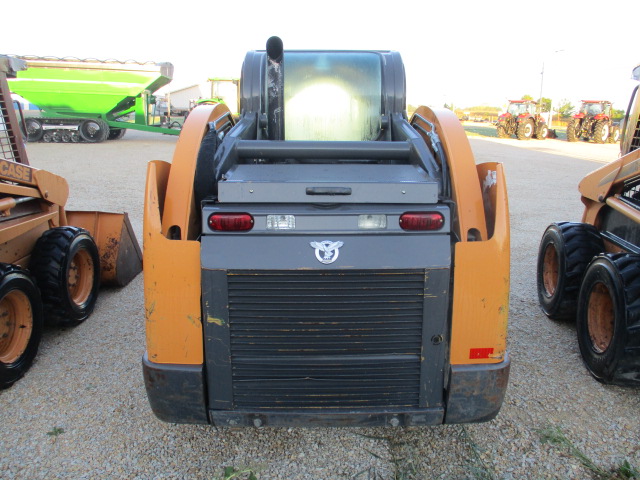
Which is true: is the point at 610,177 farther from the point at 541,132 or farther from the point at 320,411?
the point at 541,132

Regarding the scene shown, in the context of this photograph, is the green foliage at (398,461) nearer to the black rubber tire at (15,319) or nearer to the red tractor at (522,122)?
the black rubber tire at (15,319)

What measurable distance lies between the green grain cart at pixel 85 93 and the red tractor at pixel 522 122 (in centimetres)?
1883

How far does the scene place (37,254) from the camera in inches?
159

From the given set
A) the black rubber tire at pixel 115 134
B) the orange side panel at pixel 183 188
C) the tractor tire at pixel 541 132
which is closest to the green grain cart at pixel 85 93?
the black rubber tire at pixel 115 134

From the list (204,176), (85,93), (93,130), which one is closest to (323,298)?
(204,176)

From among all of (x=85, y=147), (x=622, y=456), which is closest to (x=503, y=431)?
(x=622, y=456)

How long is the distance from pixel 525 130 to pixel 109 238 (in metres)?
27.3

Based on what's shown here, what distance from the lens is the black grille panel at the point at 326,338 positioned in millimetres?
2277

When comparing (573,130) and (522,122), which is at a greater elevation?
(522,122)

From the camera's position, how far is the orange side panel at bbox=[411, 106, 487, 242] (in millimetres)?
2424

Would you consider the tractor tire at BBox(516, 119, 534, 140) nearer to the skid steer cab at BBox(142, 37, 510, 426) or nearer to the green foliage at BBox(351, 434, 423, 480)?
the skid steer cab at BBox(142, 37, 510, 426)

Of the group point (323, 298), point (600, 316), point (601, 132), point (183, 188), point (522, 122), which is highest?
point (183, 188)

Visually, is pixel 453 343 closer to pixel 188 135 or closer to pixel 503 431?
pixel 503 431

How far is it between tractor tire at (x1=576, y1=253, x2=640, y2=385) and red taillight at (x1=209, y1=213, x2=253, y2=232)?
2.38 meters
